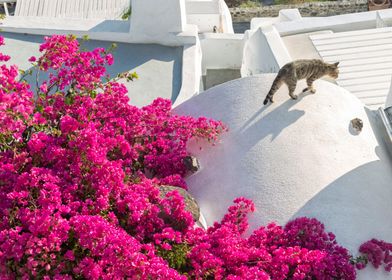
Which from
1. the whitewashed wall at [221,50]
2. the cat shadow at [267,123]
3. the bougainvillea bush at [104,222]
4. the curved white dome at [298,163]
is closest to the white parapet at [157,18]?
the whitewashed wall at [221,50]

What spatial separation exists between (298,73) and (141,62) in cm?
345

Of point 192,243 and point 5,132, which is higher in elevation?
point 5,132

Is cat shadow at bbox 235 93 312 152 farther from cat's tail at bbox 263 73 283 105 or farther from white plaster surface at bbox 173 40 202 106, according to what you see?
white plaster surface at bbox 173 40 202 106

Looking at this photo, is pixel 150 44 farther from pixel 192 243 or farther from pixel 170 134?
pixel 192 243

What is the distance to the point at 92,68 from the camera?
6.71 metres

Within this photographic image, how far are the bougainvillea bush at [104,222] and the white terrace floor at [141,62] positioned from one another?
2800 millimetres

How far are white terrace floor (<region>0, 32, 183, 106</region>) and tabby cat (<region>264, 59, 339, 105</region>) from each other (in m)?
2.33

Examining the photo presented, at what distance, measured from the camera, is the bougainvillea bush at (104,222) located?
15.5 feet

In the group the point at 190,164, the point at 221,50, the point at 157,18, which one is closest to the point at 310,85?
the point at 190,164

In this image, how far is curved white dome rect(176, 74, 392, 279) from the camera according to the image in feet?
19.2

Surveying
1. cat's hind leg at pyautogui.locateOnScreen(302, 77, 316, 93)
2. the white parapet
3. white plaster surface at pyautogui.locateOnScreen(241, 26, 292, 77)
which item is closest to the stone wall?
white plaster surface at pyautogui.locateOnScreen(241, 26, 292, 77)

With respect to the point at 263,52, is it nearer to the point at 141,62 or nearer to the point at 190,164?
the point at 141,62

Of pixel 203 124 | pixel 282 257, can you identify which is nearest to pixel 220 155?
pixel 203 124

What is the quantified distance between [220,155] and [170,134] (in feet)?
2.21
